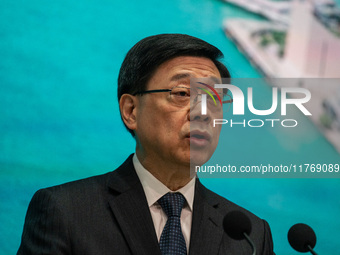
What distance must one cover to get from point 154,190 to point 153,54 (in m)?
0.52

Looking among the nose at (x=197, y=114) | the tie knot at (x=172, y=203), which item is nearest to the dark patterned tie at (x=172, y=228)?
the tie knot at (x=172, y=203)

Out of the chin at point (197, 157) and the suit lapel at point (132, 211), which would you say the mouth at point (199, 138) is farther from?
the suit lapel at point (132, 211)

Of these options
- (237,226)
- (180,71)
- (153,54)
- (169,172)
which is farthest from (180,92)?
(237,226)

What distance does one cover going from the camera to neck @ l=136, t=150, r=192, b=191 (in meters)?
1.87

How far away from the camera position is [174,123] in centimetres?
182

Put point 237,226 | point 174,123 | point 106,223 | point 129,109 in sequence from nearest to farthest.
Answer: point 237,226, point 106,223, point 174,123, point 129,109

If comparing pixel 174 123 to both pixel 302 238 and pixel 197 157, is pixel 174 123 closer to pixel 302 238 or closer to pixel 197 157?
pixel 197 157

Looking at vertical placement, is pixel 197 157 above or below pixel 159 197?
above

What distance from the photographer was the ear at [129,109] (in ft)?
6.48

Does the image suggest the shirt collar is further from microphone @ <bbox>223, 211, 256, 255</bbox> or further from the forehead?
microphone @ <bbox>223, 211, 256, 255</bbox>

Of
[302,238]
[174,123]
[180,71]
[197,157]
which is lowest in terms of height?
[302,238]

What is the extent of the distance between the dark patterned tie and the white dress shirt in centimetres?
2

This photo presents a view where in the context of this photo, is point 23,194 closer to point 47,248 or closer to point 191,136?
point 47,248

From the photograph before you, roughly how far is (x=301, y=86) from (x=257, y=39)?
0.34 m
